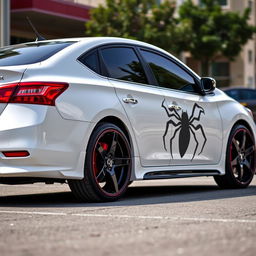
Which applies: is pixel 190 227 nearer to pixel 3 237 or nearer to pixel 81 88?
pixel 3 237

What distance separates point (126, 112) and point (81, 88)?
645 millimetres

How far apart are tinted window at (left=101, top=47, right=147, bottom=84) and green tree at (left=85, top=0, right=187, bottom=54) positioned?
2686 centimetres

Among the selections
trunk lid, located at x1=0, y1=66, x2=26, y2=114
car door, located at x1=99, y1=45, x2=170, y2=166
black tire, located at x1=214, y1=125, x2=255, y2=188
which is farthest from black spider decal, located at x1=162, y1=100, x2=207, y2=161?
trunk lid, located at x1=0, y1=66, x2=26, y2=114

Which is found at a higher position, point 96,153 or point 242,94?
point 96,153

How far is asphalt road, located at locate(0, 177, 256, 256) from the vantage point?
4406 millimetres

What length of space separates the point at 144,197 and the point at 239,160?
183 cm

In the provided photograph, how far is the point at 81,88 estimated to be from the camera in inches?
277

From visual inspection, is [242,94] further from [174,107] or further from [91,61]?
[91,61]

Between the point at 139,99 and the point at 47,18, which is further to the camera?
the point at 47,18

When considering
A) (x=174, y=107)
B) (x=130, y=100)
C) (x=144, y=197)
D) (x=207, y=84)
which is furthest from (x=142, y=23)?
(x=130, y=100)

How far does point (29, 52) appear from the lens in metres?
7.43

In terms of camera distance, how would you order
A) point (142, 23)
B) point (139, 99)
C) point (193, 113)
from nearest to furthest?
point (139, 99) → point (193, 113) → point (142, 23)

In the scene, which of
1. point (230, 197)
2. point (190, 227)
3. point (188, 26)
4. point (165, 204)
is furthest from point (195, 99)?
point (188, 26)

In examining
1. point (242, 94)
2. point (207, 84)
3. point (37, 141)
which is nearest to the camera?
point (37, 141)
